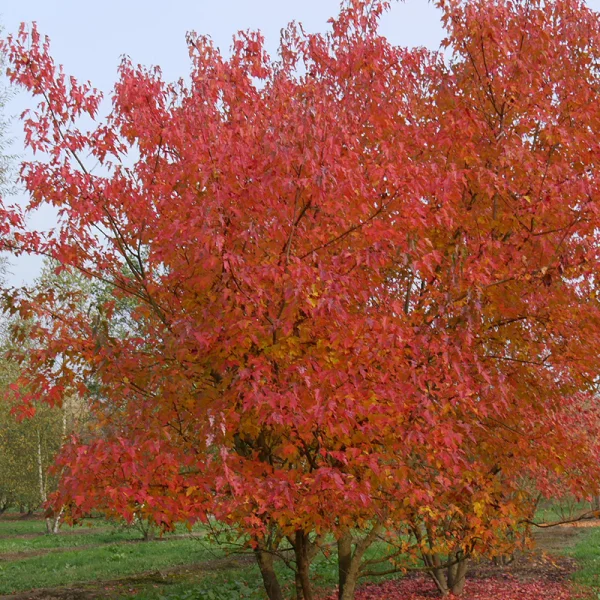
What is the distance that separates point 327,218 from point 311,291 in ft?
2.74

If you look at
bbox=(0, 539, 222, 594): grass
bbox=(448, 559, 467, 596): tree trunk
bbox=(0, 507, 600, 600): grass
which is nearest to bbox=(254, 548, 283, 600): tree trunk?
bbox=(0, 507, 600, 600): grass

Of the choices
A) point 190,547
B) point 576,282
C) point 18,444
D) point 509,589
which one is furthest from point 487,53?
point 18,444

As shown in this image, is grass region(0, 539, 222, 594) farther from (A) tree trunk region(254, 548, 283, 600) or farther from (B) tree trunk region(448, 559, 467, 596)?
(A) tree trunk region(254, 548, 283, 600)

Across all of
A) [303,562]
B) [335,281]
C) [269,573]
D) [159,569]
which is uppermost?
[335,281]

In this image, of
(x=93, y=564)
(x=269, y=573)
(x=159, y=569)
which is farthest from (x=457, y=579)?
(x=93, y=564)

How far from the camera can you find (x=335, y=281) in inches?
189

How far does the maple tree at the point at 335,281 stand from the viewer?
4.63 m

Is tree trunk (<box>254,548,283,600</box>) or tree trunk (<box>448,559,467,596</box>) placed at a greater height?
tree trunk (<box>254,548,283,600</box>)

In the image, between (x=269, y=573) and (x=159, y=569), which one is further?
(x=159, y=569)

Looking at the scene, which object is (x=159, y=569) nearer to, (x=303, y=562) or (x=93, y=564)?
(x=93, y=564)

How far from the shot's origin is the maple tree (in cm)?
463

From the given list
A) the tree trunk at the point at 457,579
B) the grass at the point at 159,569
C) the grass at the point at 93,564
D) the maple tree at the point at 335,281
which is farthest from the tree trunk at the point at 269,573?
the grass at the point at 93,564

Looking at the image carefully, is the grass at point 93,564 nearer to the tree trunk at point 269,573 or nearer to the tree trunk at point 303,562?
the tree trunk at point 269,573

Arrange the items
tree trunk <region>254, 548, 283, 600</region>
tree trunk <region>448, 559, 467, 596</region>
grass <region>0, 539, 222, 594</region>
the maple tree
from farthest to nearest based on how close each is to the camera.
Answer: grass <region>0, 539, 222, 594</region>, tree trunk <region>448, 559, 467, 596</region>, tree trunk <region>254, 548, 283, 600</region>, the maple tree
